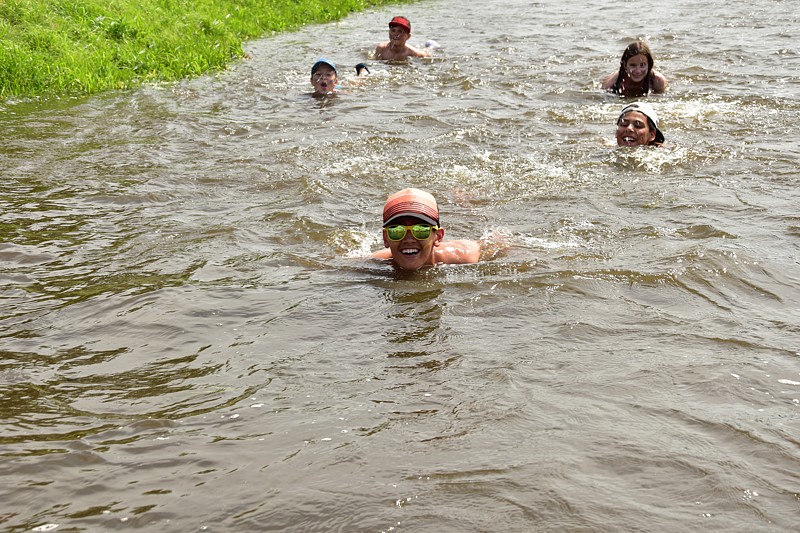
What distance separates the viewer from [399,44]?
16.7 meters

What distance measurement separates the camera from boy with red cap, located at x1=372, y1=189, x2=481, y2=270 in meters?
6.69

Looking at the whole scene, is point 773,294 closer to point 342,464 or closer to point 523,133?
point 342,464

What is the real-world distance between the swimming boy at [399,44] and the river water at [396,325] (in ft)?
15.5

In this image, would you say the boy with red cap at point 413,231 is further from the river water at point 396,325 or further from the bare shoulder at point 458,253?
the river water at point 396,325

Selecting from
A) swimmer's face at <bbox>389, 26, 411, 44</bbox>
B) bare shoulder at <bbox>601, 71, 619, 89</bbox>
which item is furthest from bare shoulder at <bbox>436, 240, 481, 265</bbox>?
swimmer's face at <bbox>389, 26, 411, 44</bbox>

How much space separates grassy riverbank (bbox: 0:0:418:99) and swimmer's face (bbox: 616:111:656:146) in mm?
7907

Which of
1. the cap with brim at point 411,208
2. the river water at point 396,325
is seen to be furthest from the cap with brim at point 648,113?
the cap with brim at point 411,208

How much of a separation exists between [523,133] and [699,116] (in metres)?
2.37

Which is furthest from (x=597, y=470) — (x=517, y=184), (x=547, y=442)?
(x=517, y=184)

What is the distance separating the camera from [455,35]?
19.6m

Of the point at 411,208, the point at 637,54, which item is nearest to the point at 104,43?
the point at 637,54

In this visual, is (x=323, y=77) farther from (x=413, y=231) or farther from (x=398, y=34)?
(x=413, y=231)

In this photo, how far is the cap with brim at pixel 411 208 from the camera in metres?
6.69

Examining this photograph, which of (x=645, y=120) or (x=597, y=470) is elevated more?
(x=645, y=120)
